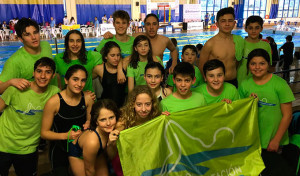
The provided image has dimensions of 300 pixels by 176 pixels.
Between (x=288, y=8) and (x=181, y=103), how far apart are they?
113ft

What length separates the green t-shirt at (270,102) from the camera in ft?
8.19

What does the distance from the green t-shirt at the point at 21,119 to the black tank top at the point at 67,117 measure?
8.2 inches

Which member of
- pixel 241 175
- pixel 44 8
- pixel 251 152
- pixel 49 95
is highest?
pixel 44 8

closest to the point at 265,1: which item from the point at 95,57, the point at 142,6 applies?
the point at 142,6

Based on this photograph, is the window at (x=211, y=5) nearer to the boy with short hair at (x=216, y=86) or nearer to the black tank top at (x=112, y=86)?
the black tank top at (x=112, y=86)

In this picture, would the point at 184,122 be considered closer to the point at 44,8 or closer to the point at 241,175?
the point at 241,175

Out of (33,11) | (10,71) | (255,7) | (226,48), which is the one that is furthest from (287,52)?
(255,7)

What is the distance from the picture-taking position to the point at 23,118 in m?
2.44

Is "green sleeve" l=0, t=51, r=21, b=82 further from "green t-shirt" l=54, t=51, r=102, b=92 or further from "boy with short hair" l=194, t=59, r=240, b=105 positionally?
"boy with short hair" l=194, t=59, r=240, b=105

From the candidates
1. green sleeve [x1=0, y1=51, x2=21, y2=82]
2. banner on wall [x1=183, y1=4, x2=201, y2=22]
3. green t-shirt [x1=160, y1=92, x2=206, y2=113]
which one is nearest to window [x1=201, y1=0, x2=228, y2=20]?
banner on wall [x1=183, y1=4, x2=201, y2=22]

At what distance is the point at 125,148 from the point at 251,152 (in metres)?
1.47

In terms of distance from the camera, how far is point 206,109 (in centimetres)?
234

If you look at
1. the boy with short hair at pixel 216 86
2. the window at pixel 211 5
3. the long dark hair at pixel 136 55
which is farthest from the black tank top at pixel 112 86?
the window at pixel 211 5

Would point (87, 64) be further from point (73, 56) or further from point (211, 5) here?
point (211, 5)
